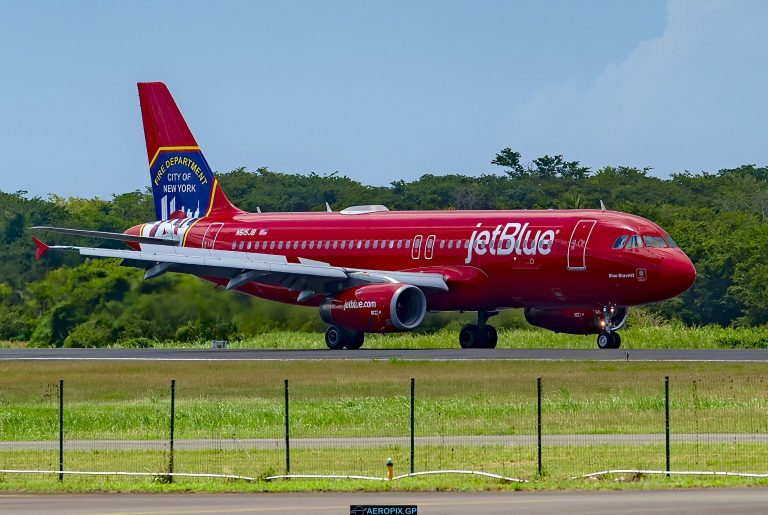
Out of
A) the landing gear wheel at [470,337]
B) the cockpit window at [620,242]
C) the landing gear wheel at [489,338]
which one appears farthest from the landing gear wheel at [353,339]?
→ the cockpit window at [620,242]

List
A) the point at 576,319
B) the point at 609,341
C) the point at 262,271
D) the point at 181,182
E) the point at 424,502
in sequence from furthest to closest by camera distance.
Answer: the point at 181,182
the point at 262,271
the point at 576,319
the point at 609,341
the point at 424,502

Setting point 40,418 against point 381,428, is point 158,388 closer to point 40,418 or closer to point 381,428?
point 40,418

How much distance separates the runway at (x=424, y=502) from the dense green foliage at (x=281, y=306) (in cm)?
4026

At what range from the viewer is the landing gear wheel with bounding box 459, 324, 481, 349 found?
62.7m

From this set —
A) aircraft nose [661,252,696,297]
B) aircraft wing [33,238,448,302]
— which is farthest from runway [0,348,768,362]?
aircraft wing [33,238,448,302]

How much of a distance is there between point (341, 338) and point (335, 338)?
0.79 ft

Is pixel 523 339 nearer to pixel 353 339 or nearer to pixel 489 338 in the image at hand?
pixel 489 338

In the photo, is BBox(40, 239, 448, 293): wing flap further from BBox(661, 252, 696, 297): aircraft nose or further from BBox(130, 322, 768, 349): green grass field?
BBox(661, 252, 696, 297): aircraft nose

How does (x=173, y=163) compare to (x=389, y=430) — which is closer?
(x=389, y=430)

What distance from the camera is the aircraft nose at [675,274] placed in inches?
2222

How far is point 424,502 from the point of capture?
24250 millimetres

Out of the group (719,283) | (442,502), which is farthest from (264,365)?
(719,283)

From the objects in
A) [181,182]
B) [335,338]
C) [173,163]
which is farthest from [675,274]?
[173,163]

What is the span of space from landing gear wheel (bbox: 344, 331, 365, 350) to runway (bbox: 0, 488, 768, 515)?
36027 mm
